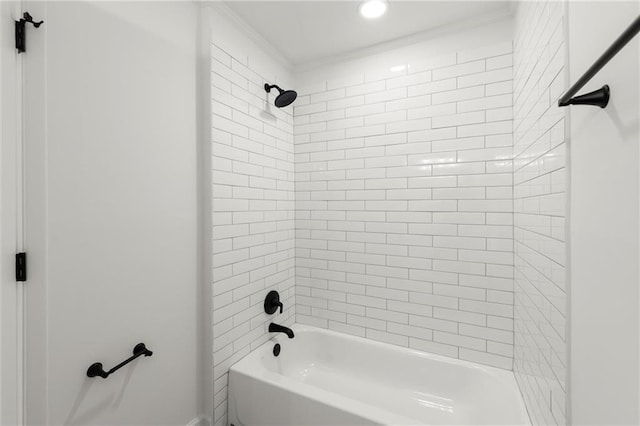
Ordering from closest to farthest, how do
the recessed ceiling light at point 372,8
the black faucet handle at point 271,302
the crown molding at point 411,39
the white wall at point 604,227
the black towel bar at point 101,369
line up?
1. the white wall at point 604,227
2. the black towel bar at point 101,369
3. the recessed ceiling light at point 372,8
4. the crown molding at point 411,39
5. the black faucet handle at point 271,302

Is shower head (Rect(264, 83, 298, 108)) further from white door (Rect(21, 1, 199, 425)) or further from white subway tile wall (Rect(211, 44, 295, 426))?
white door (Rect(21, 1, 199, 425))

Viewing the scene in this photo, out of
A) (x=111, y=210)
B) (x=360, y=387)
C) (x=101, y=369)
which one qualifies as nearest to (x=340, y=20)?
(x=111, y=210)

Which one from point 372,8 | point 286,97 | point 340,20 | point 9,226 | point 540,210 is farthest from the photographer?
point 286,97

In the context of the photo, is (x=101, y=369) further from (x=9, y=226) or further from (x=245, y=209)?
(x=245, y=209)

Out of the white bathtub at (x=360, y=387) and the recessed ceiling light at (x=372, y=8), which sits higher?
the recessed ceiling light at (x=372, y=8)

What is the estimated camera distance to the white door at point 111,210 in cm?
95

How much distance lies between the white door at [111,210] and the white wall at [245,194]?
13 centimetres

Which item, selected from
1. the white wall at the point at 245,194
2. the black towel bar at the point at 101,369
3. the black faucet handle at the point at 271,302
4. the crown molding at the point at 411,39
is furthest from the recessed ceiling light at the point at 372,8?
the black towel bar at the point at 101,369

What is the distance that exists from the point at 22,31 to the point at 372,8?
1.54 metres

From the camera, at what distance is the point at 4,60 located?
884 mm

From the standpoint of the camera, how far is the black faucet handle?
1926 mm

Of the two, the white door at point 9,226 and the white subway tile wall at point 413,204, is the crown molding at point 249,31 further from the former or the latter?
the white door at point 9,226

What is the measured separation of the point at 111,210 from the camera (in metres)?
1.14

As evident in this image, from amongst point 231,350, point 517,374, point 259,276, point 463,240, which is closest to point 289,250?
point 259,276
